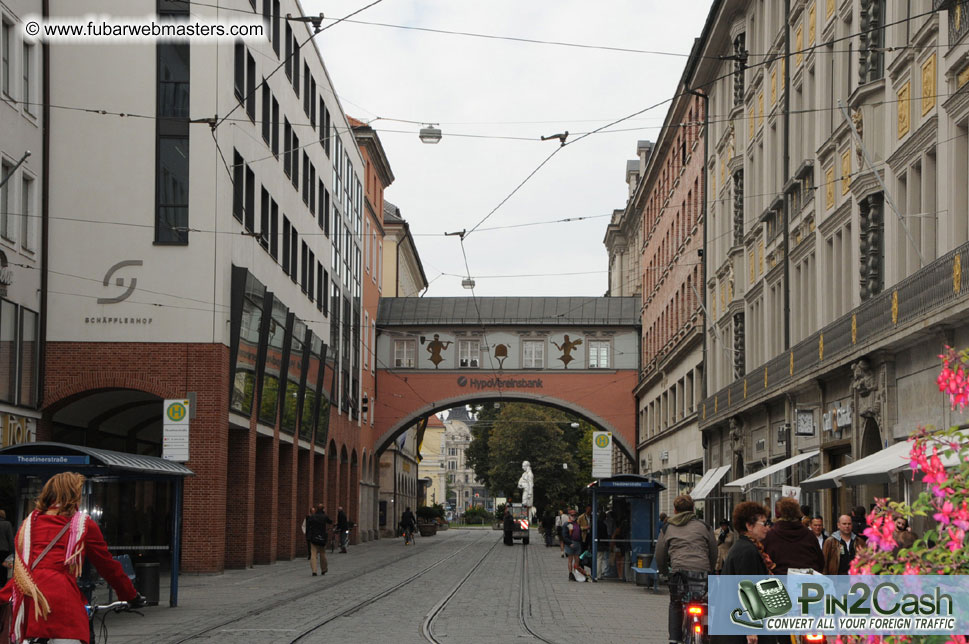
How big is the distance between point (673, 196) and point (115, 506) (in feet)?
105

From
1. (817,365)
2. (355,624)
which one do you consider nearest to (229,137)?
(817,365)

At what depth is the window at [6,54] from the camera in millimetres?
27453

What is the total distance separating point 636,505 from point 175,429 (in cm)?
1014

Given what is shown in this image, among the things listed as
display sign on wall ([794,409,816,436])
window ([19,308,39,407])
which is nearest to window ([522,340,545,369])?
window ([19,308,39,407])

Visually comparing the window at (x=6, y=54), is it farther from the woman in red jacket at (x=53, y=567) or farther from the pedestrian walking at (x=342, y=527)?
the pedestrian walking at (x=342, y=527)

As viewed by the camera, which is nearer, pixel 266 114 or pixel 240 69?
pixel 240 69

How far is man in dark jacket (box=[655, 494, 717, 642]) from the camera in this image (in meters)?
12.6

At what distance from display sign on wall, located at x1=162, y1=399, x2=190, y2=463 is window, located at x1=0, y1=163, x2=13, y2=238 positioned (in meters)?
5.34

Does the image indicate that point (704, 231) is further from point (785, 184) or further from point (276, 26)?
point (276, 26)

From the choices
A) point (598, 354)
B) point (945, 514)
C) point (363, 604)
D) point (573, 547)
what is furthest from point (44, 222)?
point (598, 354)

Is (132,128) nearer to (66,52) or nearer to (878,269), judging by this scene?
(66,52)

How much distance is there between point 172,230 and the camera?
31.4m

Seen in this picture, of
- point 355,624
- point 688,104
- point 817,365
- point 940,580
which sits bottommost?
point 355,624

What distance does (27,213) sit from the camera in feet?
97.5
